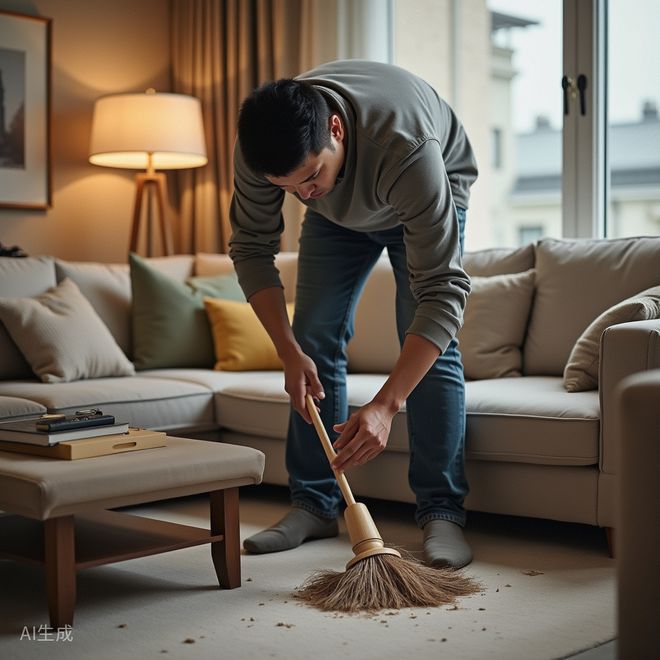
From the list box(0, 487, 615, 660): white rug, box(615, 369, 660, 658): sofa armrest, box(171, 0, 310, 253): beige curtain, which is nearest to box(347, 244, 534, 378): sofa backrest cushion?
box(0, 487, 615, 660): white rug

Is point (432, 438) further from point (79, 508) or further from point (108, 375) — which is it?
point (108, 375)

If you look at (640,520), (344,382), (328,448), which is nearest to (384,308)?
(344,382)

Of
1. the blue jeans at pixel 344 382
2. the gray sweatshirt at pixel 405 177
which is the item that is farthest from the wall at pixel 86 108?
the gray sweatshirt at pixel 405 177

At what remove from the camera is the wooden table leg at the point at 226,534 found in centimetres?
227

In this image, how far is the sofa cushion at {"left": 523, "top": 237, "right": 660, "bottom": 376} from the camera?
3096 millimetres

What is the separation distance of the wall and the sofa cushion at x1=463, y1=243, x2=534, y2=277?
80.9 inches

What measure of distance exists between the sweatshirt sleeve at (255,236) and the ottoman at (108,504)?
0.44 meters

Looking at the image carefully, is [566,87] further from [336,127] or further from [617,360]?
[336,127]

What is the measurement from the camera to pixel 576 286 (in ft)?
10.5

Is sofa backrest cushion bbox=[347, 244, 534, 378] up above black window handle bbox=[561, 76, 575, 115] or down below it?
below

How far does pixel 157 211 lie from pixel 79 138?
499 millimetres

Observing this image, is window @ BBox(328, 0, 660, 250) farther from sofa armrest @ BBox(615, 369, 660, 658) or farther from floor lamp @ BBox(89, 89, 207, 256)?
sofa armrest @ BBox(615, 369, 660, 658)

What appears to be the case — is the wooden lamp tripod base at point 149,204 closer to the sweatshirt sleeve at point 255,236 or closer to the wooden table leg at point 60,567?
the sweatshirt sleeve at point 255,236

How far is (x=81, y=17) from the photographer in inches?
187
